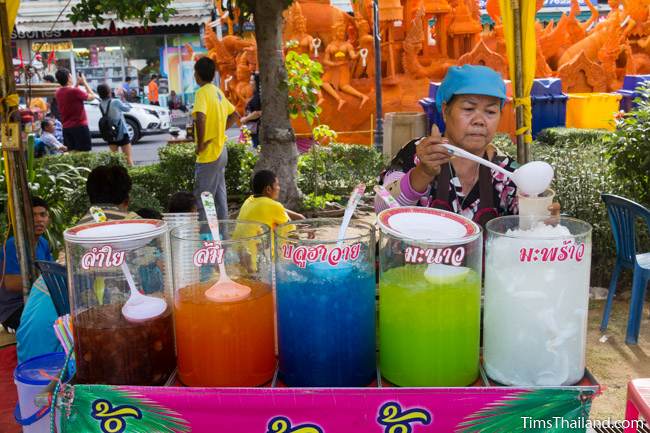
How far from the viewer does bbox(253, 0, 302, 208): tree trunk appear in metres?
6.18

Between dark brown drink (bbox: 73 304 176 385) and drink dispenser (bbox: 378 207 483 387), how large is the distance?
553 mm

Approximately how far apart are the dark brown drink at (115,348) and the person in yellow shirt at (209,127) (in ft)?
12.9

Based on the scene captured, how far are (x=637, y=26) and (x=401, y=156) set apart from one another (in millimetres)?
16015

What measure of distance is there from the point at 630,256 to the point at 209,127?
3639 mm

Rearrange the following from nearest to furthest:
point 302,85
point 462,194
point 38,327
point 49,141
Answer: point 462,194 < point 38,327 < point 302,85 < point 49,141

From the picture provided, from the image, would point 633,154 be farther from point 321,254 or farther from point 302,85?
point 321,254

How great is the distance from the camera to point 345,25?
13.2 m

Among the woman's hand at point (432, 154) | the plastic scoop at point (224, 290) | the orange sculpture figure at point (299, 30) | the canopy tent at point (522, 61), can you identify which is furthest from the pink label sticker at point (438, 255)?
the orange sculpture figure at point (299, 30)

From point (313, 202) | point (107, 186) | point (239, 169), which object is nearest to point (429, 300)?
point (107, 186)

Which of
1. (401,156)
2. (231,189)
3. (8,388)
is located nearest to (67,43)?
(231,189)

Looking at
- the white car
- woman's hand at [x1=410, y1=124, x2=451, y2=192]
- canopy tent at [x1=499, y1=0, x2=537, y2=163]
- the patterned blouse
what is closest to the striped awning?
the white car

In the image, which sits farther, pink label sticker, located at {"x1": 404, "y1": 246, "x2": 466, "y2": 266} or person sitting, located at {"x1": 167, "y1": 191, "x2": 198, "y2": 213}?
person sitting, located at {"x1": 167, "y1": 191, "x2": 198, "y2": 213}

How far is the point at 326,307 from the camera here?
4.45ft

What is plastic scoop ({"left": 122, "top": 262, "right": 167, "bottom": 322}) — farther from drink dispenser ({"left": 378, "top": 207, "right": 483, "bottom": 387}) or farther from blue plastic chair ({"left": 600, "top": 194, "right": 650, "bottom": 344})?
blue plastic chair ({"left": 600, "top": 194, "right": 650, "bottom": 344})
